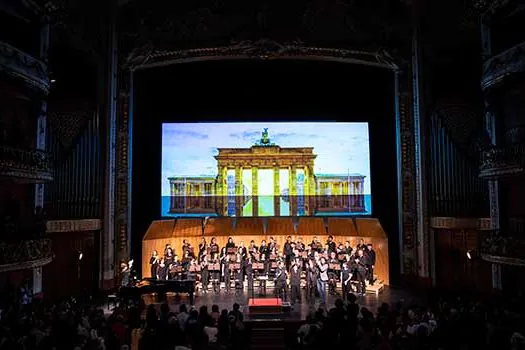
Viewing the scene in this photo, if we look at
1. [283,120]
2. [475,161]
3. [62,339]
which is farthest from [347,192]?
[62,339]

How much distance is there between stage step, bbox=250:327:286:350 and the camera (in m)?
11.4

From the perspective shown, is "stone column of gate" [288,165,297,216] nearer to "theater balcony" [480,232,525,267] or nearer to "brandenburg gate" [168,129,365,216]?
"brandenburg gate" [168,129,365,216]

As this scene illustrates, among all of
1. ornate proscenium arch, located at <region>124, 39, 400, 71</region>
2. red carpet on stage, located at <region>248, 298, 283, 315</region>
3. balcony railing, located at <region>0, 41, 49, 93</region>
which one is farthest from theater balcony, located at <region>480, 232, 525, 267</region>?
balcony railing, located at <region>0, 41, 49, 93</region>

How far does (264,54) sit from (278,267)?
8.45 m

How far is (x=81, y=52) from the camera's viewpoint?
16859mm

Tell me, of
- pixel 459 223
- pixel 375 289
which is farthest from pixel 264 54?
pixel 375 289

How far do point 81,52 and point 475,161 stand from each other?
13.2 metres

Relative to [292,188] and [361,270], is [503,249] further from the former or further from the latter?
[292,188]

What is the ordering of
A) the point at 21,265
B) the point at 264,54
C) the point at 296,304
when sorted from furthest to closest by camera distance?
the point at 264,54 < the point at 296,304 < the point at 21,265

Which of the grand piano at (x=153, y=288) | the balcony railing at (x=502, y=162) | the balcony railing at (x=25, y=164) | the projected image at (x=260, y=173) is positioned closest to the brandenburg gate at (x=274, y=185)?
the projected image at (x=260, y=173)

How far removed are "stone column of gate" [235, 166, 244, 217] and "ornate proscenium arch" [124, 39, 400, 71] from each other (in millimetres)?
4478

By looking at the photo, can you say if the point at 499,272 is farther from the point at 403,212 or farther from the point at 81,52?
the point at 81,52

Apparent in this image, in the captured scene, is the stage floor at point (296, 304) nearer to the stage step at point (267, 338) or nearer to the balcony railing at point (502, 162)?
the stage step at point (267, 338)

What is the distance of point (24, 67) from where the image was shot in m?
12.6
